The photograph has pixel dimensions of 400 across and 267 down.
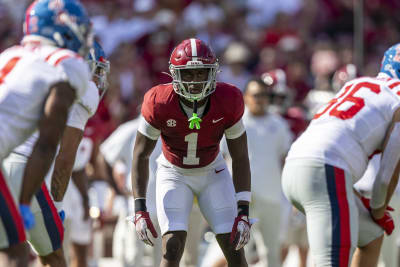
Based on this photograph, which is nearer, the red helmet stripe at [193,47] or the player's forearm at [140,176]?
the red helmet stripe at [193,47]

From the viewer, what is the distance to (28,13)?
14.0 feet

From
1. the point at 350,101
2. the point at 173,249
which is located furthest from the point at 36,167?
the point at 350,101

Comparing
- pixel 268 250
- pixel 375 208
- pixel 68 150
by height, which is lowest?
pixel 268 250

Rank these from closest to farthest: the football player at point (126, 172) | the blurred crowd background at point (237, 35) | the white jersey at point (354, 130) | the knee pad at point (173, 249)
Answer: the white jersey at point (354, 130), the knee pad at point (173, 249), the football player at point (126, 172), the blurred crowd background at point (237, 35)

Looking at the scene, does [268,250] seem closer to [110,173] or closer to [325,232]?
[110,173]

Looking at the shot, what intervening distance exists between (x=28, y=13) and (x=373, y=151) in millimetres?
2130

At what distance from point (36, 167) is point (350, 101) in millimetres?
2017

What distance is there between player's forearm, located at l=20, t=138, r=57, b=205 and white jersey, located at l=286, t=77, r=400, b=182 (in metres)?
1.69

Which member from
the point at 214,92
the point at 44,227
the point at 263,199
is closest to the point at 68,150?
the point at 44,227

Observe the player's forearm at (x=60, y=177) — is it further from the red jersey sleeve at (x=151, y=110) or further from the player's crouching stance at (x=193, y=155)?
the red jersey sleeve at (x=151, y=110)

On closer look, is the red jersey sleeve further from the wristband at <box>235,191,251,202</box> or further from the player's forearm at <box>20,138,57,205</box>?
the player's forearm at <box>20,138,57,205</box>

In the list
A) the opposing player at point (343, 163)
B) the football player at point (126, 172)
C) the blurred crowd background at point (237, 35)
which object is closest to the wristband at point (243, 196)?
the opposing player at point (343, 163)

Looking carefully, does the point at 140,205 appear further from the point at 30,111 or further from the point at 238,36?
the point at 238,36

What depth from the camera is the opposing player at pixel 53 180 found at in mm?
4648
